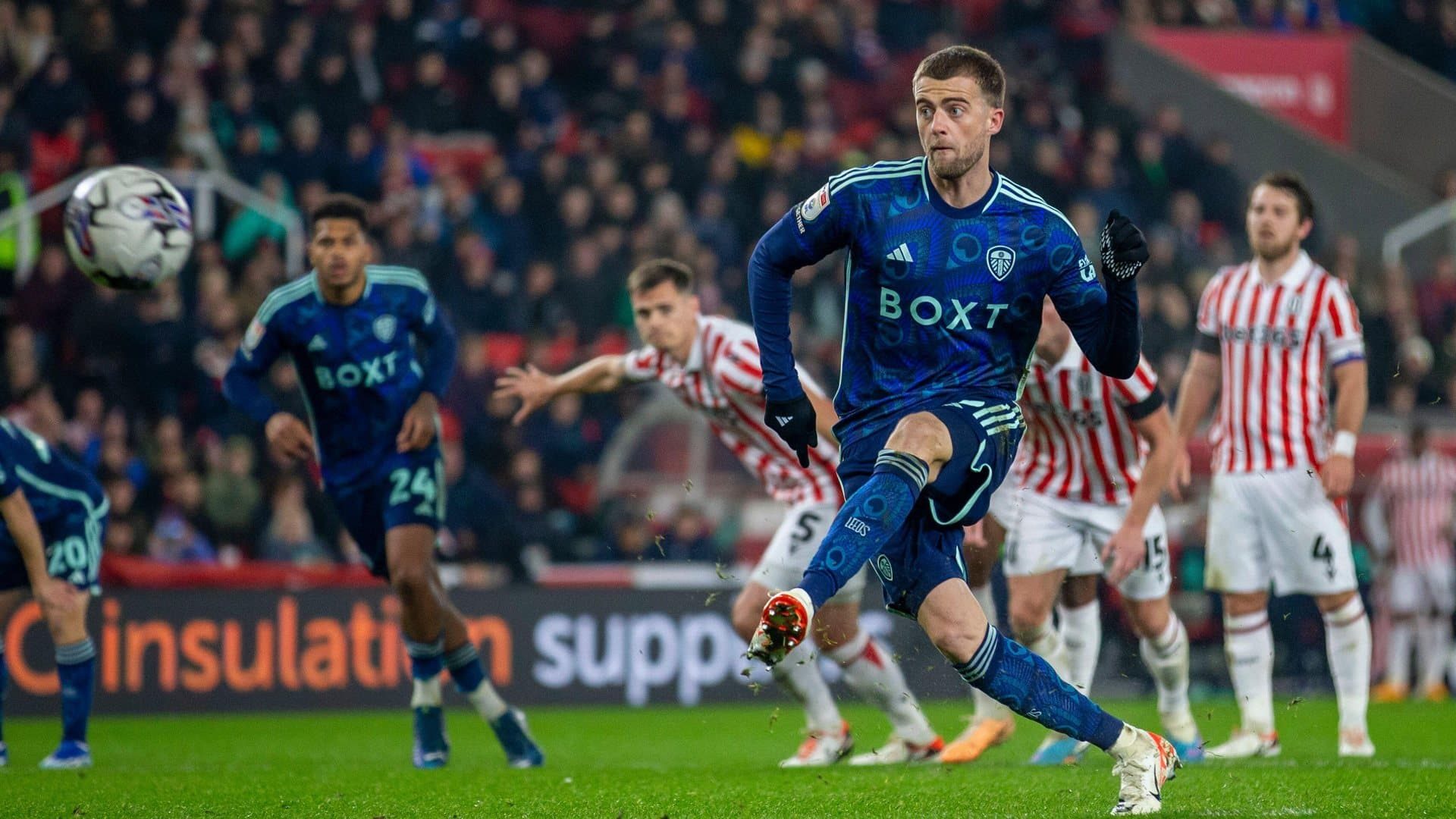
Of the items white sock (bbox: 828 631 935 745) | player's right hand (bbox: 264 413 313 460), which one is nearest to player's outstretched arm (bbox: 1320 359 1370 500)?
white sock (bbox: 828 631 935 745)

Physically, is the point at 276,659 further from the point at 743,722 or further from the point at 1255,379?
the point at 1255,379

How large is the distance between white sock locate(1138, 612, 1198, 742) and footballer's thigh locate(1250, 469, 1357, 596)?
64 centimetres

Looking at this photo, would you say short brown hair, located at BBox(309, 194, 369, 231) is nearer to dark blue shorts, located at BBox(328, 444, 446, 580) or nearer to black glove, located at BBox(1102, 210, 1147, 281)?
dark blue shorts, located at BBox(328, 444, 446, 580)

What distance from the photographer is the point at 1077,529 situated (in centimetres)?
825

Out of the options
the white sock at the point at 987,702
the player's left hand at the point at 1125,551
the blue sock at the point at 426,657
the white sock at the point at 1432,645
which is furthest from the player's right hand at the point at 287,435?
the white sock at the point at 1432,645

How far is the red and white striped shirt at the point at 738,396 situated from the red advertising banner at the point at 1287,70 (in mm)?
15389

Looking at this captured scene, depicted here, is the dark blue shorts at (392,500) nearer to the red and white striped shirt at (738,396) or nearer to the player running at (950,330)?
the red and white striped shirt at (738,396)

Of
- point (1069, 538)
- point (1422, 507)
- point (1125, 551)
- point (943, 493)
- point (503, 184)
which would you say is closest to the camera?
point (943, 493)

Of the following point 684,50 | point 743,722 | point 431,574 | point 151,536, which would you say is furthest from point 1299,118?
point 431,574

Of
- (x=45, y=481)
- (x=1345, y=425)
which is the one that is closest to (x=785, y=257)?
(x=1345, y=425)

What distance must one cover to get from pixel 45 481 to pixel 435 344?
1941 mm

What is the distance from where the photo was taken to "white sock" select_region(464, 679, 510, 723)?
827cm

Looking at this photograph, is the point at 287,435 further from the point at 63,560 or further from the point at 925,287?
the point at 925,287

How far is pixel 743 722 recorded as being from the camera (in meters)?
11.7
